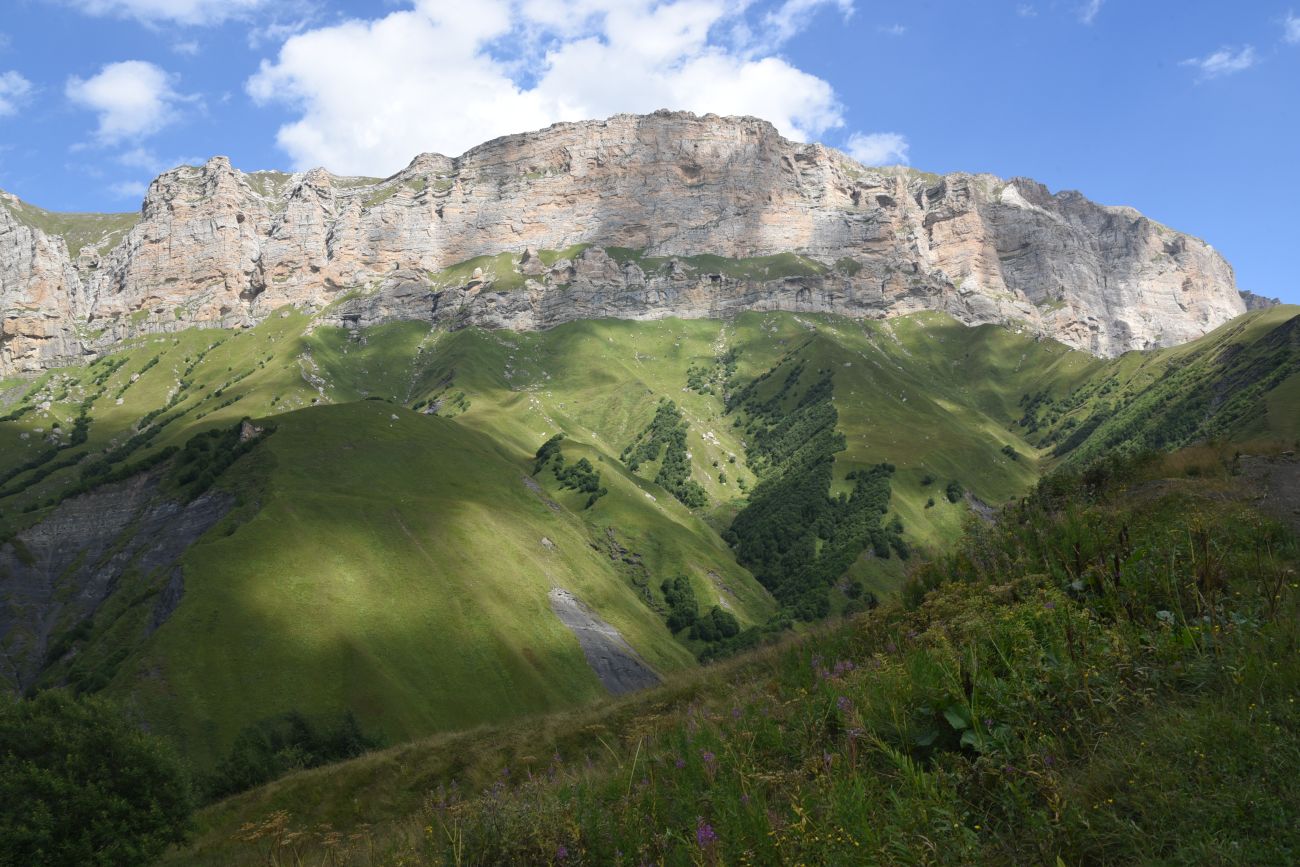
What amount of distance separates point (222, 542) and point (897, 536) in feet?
409

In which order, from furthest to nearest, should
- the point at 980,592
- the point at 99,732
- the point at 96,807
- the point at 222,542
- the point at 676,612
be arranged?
the point at 676,612 < the point at 222,542 < the point at 99,732 < the point at 96,807 < the point at 980,592

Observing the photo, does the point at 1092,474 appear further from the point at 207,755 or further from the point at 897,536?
the point at 897,536

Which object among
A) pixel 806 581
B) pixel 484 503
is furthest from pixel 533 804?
pixel 806 581

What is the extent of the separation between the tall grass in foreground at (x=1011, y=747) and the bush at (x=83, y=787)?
19.4 m

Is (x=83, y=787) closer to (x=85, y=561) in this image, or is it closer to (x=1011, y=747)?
(x=1011, y=747)

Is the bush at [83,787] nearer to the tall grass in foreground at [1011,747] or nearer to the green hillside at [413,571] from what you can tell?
the green hillside at [413,571]

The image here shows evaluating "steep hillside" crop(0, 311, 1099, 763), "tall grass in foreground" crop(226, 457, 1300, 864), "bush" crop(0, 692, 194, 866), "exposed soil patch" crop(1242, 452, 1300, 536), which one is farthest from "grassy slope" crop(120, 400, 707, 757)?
"exposed soil patch" crop(1242, 452, 1300, 536)

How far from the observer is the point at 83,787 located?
25.2 metres

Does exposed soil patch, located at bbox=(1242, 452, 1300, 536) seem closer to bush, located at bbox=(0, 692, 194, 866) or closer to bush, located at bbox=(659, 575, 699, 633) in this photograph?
bush, located at bbox=(0, 692, 194, 866)

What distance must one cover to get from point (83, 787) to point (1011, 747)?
103 feet

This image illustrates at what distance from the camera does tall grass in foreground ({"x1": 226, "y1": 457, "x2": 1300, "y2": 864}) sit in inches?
207

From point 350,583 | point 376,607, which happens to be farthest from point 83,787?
point 350,583

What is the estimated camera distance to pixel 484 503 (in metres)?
114

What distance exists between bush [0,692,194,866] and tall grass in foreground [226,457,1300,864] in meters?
19.4
